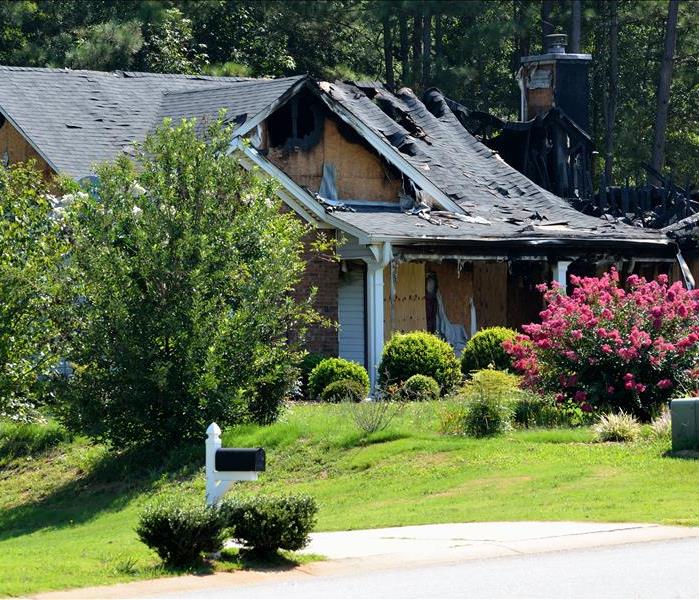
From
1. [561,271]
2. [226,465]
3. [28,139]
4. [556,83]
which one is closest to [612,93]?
[556,83]

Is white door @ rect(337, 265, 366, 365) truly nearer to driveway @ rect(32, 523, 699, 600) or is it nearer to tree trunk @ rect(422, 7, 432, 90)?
driveway @ rect(32, 523, 699, 600)

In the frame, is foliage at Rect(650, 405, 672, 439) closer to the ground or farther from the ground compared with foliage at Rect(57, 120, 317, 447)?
closer to the ground

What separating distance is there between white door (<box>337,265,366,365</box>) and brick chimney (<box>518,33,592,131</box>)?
1138 cm

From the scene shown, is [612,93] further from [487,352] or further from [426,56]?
[487,352]

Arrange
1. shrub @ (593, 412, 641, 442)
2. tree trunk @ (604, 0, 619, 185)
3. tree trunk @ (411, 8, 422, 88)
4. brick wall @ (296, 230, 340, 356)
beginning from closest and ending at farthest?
shrub @ (593, 412, 641, 442) → brick wall @ (296, 230, 340, 356) → tree trunk @ (411, 8, 422, 88) → tree trunk @ (604, 0, 619, 185)

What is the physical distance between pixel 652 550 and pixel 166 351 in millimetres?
9286

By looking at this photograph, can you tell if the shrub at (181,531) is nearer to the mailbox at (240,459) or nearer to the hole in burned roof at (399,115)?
the mailbox at (240,459)

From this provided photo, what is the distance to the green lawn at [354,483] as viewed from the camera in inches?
570

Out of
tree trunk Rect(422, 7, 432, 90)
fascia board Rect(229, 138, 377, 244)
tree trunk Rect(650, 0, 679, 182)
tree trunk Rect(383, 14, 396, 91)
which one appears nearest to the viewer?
fascia board Rect(229, 138, 377, 244)

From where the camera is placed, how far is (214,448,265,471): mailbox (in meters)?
12.2

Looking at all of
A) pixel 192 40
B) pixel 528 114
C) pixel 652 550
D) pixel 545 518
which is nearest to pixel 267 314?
pixel 545 518

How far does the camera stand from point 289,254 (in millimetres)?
20938

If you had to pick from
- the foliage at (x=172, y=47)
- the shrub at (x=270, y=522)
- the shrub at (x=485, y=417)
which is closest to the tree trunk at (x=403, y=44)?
the foliage at (x=172, y=47)

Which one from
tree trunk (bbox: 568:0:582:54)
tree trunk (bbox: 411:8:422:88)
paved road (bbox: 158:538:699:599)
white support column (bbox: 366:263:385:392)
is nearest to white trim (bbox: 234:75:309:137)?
white support column (bbox: 366:263:385:392)
